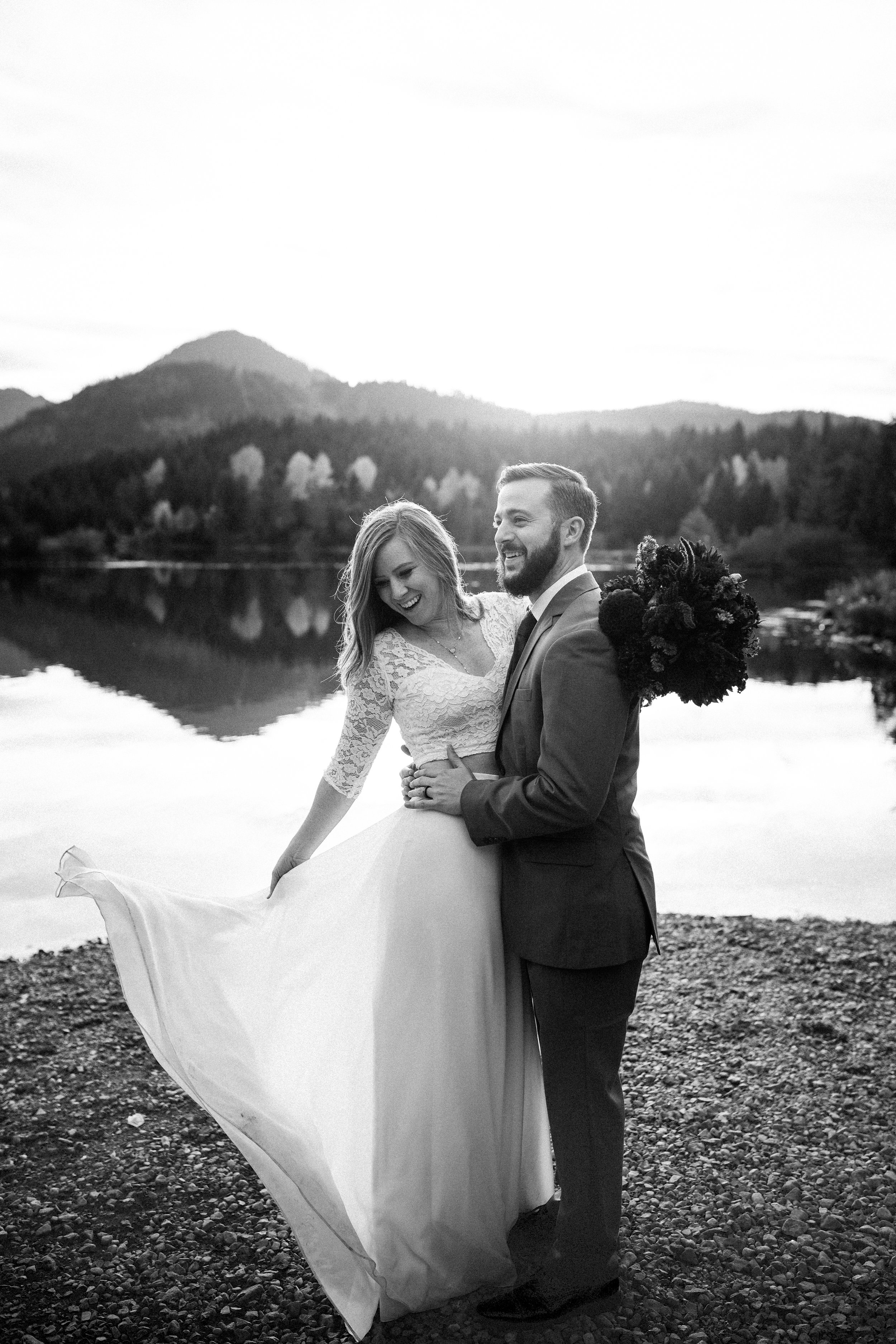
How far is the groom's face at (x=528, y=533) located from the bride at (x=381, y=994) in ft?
0.97

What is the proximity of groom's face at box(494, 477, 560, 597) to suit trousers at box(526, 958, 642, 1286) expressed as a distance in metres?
1.33

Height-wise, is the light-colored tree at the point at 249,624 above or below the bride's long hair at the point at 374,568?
below

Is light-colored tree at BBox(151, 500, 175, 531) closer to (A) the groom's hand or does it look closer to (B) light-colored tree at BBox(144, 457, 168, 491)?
(B) light-colored tree at BBox(144, 457, 168, 491)

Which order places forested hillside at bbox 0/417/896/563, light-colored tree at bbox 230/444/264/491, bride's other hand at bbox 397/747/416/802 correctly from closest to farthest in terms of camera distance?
bride's other hand at bbox 397/747/416/802 < forested hillside at bbox 0/417/896/563 < light-colored tree at bbox 230/444/264/491

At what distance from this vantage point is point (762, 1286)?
→ 3850mm

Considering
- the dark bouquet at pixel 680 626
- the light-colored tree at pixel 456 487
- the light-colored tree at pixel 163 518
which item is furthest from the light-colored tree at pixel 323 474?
the dark bouquet at pixel 680 626

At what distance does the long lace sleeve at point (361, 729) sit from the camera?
3947 millimetres

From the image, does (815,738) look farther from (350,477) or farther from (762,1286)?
(350,477)

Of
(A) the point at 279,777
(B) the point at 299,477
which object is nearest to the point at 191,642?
(A) the point at 279,777

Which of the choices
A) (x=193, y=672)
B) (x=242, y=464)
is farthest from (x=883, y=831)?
(x=242, y=464)

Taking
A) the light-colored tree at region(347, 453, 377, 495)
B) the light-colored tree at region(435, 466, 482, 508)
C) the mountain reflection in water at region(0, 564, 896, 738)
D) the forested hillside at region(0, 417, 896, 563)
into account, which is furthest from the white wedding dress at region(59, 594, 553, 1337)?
the light-colored tree at region(347, 453, 377, 495)

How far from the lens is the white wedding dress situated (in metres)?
3.55

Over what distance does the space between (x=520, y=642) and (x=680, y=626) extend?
78 centimetres

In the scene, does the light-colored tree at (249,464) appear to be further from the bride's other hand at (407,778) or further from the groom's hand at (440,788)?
the groom's hand at (440,788)
